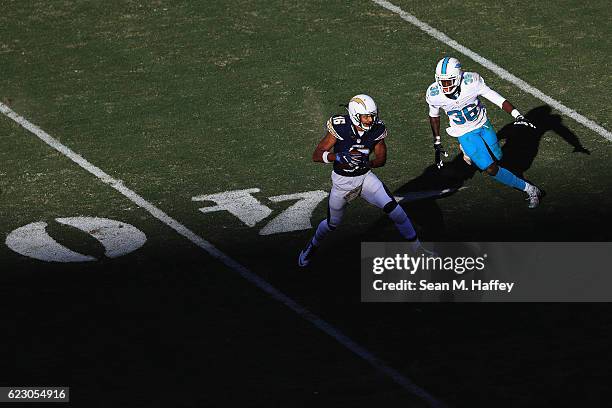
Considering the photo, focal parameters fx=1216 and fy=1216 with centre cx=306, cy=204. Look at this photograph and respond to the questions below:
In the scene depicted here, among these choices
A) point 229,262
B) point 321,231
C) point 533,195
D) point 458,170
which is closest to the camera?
point 321,231

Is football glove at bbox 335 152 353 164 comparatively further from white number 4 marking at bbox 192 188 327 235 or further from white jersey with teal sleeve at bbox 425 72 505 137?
white jersey with teal sleeve at bbox 425 72 505 137

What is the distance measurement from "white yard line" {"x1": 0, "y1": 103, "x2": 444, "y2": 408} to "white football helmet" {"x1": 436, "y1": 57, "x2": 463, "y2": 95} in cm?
391

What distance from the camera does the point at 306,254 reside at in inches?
628

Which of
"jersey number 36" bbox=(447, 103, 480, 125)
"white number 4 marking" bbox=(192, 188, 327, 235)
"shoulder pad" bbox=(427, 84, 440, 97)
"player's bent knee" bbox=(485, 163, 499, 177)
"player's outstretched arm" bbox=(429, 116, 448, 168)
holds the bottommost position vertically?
"white number 4 marking" bbox=(192, 188, 327, 235)

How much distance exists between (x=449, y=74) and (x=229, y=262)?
4084mm

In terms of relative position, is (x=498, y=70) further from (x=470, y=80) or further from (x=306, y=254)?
(x=306, y=254)

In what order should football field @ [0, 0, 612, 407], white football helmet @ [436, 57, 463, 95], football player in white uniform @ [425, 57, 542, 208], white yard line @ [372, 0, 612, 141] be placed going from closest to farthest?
football field @ [0, 0, 612, 407] → white football helmet @ [436, 57, 463, 95] → football player in white uniform @ [425, 57, 542, 208] → white yard line @ [372, 0, 612, 141]

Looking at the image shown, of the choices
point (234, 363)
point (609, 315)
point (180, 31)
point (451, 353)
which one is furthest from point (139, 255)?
point (180, 31)

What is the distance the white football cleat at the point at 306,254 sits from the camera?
1588 centimetres

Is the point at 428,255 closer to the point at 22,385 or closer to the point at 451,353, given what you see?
the point at 451,353

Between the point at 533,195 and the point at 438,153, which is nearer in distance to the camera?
the point at 533,195

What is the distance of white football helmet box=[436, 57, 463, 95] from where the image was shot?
674 inches

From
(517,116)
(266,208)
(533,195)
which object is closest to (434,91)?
(517,116)

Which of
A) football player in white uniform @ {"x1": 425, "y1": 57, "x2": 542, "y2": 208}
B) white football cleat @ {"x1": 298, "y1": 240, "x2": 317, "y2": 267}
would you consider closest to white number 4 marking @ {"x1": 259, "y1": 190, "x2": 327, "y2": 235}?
white football cleat @ {"x1": 298, "y1": 240, "x2": 317, "y2": 267}
